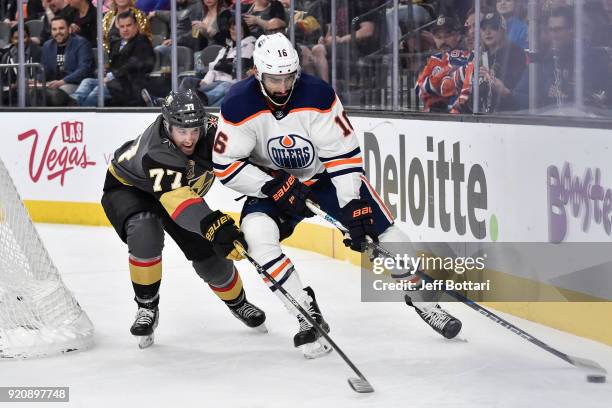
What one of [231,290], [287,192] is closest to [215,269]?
[231,290]

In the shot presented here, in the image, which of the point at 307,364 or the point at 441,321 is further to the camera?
the point at 441,321

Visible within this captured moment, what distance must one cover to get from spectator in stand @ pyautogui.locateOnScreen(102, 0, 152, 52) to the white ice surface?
10.1 ft

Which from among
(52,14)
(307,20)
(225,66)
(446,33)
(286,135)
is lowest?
(286,135)

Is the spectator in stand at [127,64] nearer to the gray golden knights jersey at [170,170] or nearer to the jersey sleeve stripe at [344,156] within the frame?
the gray golden knights jersey at [170,170]

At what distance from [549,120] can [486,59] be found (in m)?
0.64

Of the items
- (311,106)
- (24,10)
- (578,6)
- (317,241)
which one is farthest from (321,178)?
(24,10)

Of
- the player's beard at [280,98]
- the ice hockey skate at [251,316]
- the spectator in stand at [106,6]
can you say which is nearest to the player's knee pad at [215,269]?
the ice hockey skate at [251,316]

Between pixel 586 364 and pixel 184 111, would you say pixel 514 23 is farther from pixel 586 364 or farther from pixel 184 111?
pixel 586 364

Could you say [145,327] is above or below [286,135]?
below

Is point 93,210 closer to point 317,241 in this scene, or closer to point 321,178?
point 317,241

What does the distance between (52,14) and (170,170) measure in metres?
4.72

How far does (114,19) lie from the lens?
816 centimetres

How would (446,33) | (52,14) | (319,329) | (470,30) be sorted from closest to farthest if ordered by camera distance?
(319,329) → (470,30) → (446,33) → (52,14)

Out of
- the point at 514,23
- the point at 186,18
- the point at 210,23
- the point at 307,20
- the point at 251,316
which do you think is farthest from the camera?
the point at 186,18
